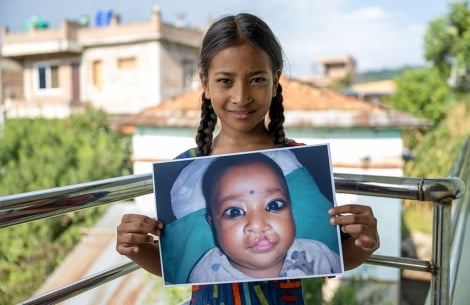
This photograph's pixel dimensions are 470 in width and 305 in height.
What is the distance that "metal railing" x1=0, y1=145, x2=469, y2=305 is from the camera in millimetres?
899

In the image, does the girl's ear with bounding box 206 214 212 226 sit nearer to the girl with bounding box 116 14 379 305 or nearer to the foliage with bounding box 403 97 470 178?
the girl with bounding box 116 14 379 305

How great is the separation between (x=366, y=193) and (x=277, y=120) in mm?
255

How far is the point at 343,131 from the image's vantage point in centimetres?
514

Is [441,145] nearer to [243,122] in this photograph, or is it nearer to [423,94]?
[423,94]

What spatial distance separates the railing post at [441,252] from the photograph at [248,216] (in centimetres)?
33

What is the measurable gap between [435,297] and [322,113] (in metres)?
4.27

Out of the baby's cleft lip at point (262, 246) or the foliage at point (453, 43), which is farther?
the foliage at point (453, 43)

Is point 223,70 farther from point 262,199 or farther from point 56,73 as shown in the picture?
point 56,73

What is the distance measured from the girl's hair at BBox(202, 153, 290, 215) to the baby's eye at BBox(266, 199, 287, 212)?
19mm

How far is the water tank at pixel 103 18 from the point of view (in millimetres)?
14945

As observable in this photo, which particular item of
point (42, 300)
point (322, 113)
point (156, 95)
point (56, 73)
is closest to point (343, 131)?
point (322, 113)

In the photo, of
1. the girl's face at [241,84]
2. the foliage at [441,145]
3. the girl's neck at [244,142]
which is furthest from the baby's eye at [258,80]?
the foliage at [441,145]

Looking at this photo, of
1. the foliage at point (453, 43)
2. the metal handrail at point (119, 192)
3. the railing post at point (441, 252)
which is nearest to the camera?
the metal handrail at point (119, 192)

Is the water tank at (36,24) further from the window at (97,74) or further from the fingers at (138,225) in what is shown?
the fingers at (138,225)
